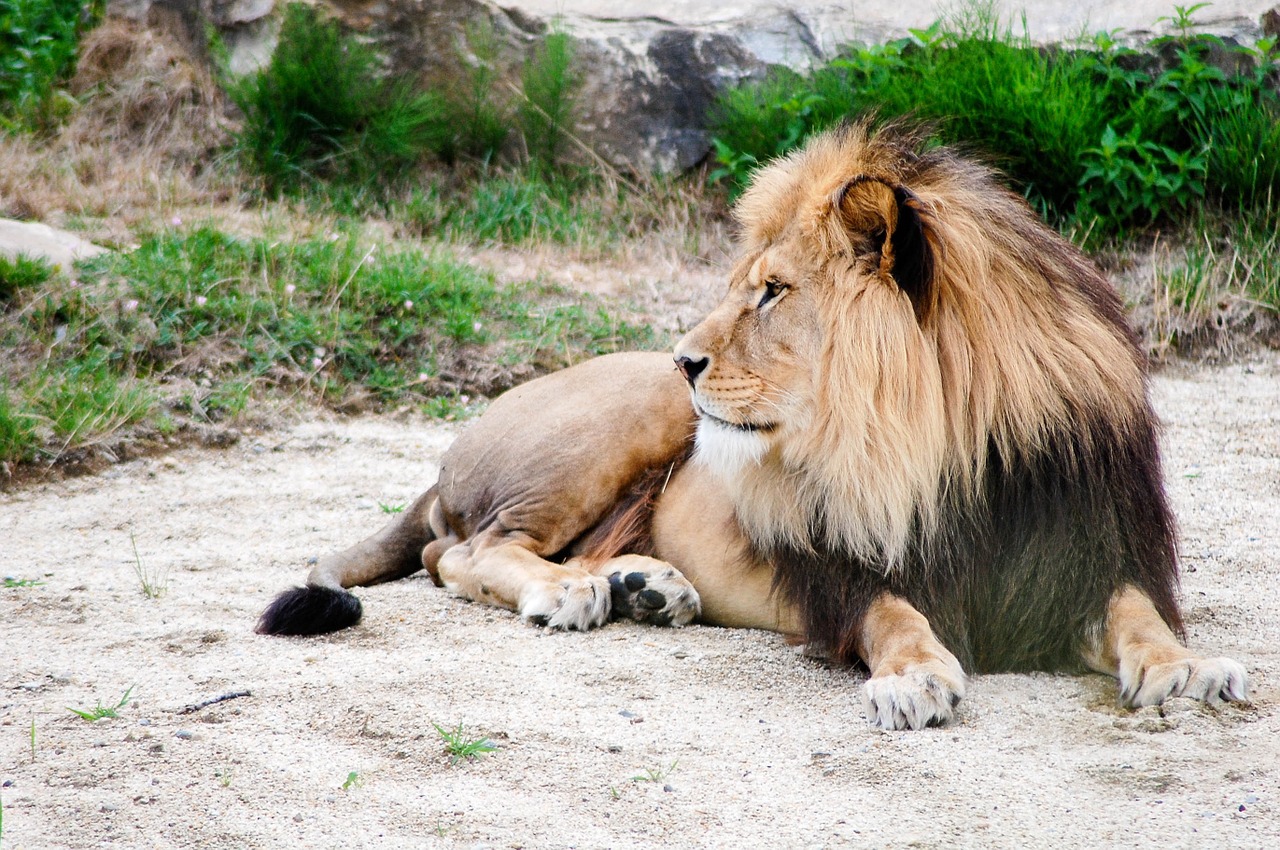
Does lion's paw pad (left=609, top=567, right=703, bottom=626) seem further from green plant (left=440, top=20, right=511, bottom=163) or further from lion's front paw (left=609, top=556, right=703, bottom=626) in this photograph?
green plant (left=440, top=20, right=511, bottom=163)

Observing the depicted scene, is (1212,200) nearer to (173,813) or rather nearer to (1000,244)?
(1000,244)

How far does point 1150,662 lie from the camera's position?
2459 millimetres

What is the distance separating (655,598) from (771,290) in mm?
881

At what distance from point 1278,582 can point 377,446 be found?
129 inches

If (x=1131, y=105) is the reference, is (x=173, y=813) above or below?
below

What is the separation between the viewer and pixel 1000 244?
2.72 m

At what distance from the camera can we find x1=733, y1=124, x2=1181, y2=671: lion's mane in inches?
104

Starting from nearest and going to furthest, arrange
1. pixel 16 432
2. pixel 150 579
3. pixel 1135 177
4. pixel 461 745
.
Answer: pixel 461 745, pixel 150 579, pixel 16 432, pixel 1135 177

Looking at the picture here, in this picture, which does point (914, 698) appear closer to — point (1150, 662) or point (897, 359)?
point (1150, 662)

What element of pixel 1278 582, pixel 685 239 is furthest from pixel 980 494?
pixel 685 239

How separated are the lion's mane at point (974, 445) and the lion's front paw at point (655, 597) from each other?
57cm

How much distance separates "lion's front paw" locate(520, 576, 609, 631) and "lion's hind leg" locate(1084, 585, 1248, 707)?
1157 millimetres

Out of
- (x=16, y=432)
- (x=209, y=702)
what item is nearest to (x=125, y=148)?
(x=16, y=432)

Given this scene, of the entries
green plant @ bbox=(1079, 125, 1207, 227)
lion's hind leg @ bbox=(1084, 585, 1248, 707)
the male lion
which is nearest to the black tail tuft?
the male lion
